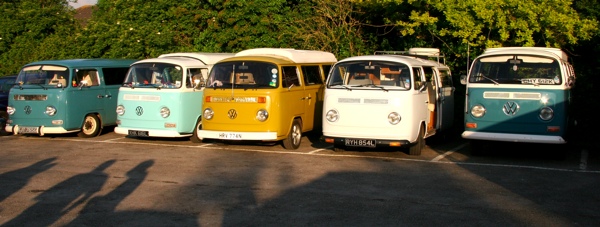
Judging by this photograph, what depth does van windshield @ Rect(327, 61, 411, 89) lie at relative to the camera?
44.7 feet

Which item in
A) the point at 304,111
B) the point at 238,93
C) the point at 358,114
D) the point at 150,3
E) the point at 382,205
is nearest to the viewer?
the point at 382,205

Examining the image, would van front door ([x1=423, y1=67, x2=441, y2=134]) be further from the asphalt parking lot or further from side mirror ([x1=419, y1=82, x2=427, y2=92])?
side mirror ([x1=419, y1=82, x2=427, y2=92])

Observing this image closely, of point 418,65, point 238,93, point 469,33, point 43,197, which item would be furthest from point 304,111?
point 43,197

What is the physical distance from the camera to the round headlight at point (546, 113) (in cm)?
1288

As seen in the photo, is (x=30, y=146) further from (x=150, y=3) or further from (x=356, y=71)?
(x=150, y=3)

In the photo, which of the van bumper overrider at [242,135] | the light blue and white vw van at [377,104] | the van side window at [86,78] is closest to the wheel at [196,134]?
the van bumper overrider at [242,135]

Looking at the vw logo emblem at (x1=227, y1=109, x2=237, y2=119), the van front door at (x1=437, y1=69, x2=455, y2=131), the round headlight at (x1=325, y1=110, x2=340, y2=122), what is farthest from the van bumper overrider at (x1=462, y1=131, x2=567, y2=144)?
the vw logo emblem at (x1=227, y1=109, x2=237, y2=119)

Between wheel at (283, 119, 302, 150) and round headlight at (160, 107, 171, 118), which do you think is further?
round headlight at (160, 107, 171, 118)

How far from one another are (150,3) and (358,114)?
14.6m

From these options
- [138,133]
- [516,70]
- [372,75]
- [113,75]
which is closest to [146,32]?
[113,75]

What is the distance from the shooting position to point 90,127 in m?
17.7

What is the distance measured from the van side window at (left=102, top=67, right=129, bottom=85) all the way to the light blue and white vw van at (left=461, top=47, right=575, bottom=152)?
9173mm

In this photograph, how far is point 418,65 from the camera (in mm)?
14133

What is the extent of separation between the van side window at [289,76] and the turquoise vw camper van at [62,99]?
540 cm
